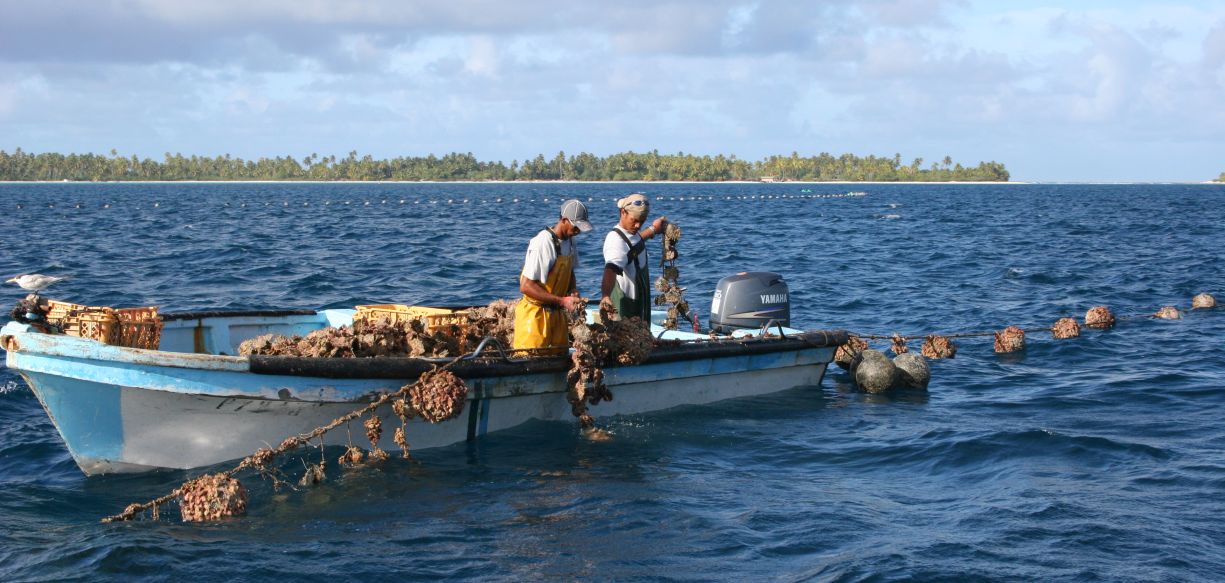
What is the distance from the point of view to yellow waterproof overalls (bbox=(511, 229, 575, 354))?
32.2 feet

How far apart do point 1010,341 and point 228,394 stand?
11.1 m

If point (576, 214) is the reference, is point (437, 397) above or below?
below

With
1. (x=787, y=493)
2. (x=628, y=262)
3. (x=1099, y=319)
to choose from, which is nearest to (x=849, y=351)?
(x=628, y=262)

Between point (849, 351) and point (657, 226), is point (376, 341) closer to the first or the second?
point (657, 226)

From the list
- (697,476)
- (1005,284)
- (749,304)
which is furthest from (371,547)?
(1005,284)

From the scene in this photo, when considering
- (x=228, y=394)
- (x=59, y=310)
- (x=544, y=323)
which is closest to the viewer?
(x=228, y=394)

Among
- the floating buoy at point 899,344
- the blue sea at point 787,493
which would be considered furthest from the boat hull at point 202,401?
the floating buoy at point 899,344

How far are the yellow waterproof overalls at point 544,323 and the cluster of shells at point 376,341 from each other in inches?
24.2

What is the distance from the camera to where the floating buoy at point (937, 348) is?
1541 cm

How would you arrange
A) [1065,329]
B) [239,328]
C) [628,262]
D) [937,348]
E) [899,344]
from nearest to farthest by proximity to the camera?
1. [628,262]
2. [239,328]
3. [899,344]
4. [937,348]
5. [1065,329]

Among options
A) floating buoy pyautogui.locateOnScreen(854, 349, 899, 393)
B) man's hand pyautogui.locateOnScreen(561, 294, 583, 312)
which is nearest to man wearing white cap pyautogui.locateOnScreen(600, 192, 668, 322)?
man's hand pyautogui.locateOnScreen(561, 294, 583, 312)

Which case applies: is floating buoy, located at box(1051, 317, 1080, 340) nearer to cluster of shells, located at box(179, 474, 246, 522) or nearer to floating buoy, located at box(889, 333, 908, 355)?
floating buoy, located at box(889, 333, 908, 355)

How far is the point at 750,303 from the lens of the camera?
42.4 ft

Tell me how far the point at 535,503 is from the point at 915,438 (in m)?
4.20
